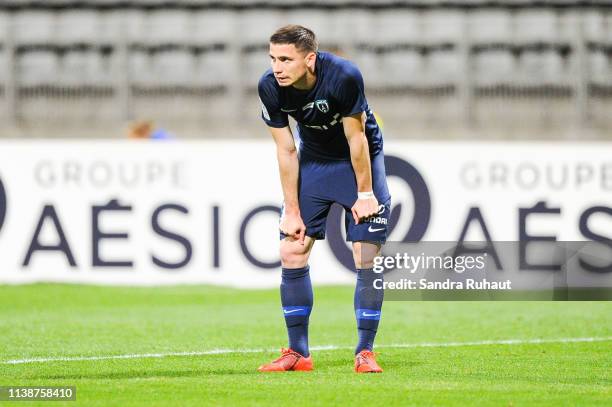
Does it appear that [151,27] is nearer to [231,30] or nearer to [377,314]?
[231,30]

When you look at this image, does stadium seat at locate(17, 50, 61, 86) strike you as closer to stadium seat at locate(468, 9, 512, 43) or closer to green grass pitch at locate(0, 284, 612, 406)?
green grass pitch at locate(0, 284, 612, 406)

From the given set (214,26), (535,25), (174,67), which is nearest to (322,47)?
(214,26)

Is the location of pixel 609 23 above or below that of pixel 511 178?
above

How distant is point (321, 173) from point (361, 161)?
1.07ft

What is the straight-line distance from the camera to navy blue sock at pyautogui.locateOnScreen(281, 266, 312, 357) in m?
6.64

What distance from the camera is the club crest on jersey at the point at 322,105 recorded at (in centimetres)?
630

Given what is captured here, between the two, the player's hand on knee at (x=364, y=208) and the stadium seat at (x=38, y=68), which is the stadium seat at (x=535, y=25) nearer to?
the stadium seat at (x=38, y=68)

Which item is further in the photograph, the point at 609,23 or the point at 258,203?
the point at 609,23

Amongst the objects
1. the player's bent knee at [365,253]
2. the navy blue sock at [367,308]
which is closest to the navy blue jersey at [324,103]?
the player's bent knee at [365,253]

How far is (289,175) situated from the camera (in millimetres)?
6586

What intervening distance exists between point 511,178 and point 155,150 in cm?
349

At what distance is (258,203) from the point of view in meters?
12.5

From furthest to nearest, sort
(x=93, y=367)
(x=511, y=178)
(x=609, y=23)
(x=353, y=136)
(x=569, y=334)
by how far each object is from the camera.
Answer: (x=609, y=23), (x=511, y=178), (x=569, y=334), (x=93, y=367), (x=353, y=136)

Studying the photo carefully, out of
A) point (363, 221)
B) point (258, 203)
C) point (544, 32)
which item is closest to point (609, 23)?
point (544, 32)
